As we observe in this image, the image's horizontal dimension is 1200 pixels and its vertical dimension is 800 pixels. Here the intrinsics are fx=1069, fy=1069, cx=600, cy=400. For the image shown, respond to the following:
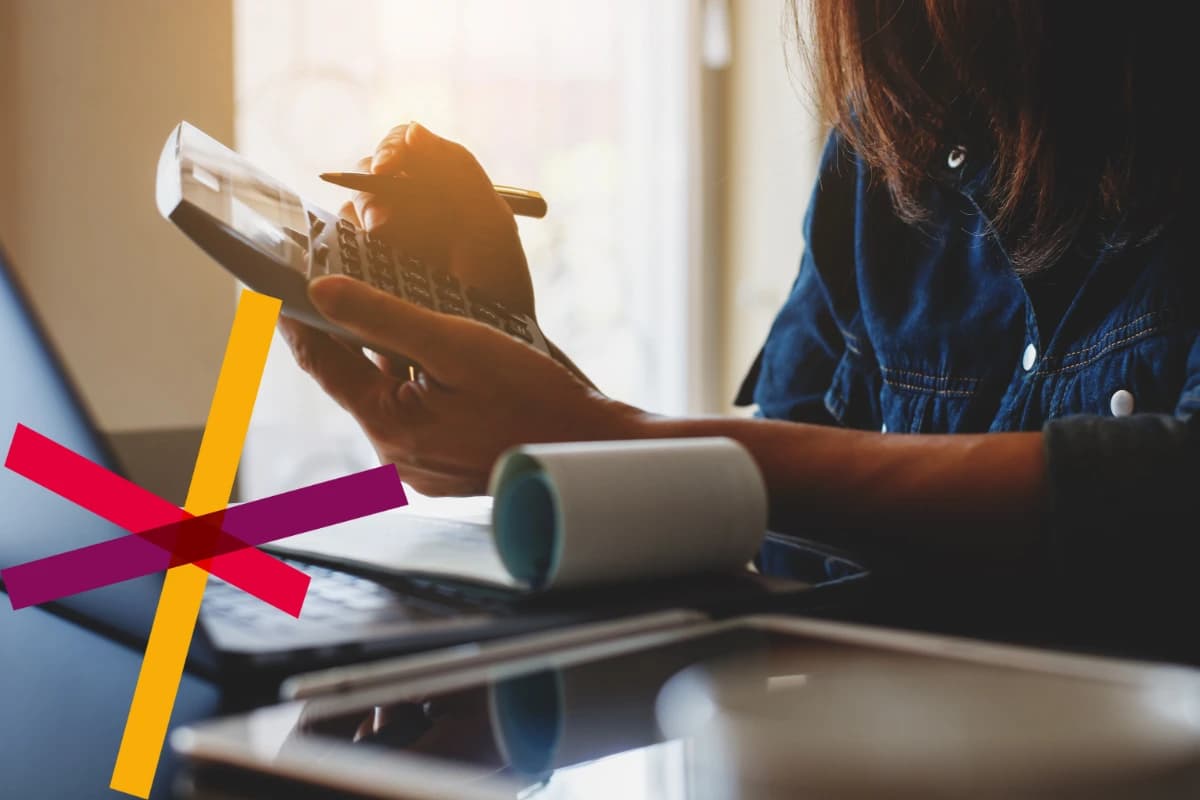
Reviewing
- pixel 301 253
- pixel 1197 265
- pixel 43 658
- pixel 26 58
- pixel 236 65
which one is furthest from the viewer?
pixel 236 65

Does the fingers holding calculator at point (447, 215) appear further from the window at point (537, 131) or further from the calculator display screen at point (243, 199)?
the window at point (537, 131)

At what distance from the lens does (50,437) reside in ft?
1.12

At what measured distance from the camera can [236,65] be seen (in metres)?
1.52

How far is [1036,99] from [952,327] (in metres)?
0.18

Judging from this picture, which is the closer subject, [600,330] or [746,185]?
[600,330]

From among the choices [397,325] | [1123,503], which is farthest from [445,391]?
[1123,503]

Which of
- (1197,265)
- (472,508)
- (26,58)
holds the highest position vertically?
(26,58)

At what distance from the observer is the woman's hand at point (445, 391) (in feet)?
1.48

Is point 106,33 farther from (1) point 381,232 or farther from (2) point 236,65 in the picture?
(1) point 381,232

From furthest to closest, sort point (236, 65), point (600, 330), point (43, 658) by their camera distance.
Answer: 1. point (600, 330)
2. point (236, 65)
3. point (43, 658)

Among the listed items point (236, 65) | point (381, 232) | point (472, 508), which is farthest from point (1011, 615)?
point (236, 65)

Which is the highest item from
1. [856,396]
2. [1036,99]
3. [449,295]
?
[1036,99]

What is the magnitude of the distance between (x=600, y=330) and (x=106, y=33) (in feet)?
3.11

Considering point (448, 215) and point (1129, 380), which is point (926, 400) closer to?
point (1129, 380)
